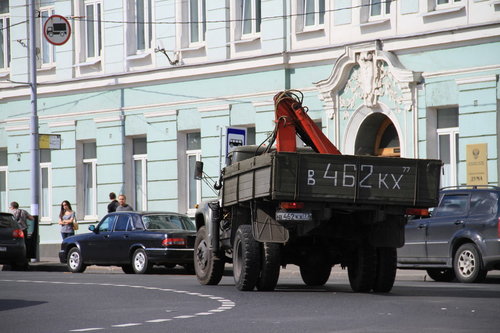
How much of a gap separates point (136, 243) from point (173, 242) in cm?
117

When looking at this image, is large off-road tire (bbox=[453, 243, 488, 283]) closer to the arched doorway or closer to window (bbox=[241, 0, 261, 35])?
the arched doorway

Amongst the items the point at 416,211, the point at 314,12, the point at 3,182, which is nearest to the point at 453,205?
the point at 416,211

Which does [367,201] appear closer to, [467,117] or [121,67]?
[467,117]

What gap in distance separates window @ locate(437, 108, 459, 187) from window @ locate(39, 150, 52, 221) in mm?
14335

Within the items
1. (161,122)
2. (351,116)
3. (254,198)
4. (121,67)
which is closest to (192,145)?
(161,122)

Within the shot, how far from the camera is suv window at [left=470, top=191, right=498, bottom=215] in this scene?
21.0 meters

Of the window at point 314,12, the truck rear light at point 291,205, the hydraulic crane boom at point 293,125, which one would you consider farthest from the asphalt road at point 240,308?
the window at point 314,12

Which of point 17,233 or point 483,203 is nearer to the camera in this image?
point 483,203

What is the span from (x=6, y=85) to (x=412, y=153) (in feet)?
50.0

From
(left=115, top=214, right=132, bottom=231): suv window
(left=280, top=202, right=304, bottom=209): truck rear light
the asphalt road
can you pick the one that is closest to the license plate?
(left=280, top=202, right=304, bottom=209): truck rear light

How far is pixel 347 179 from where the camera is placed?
56.2 ft

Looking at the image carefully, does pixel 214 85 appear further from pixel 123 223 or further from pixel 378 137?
pixel 123 223

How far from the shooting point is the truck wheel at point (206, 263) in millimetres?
20562

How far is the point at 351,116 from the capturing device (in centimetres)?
2955
